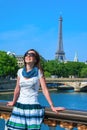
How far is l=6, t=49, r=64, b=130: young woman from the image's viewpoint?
4.19 metres

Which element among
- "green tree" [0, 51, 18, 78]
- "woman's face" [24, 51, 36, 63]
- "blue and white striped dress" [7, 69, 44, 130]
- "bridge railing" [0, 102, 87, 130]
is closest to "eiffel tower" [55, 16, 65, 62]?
"green tree" [0, 51, 18, 78]

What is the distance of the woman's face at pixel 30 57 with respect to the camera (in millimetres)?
4483

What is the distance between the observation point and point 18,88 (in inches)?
176

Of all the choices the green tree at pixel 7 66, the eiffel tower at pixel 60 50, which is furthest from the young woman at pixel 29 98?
the eiffel tower at pixel 60 50

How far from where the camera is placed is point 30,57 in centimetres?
450

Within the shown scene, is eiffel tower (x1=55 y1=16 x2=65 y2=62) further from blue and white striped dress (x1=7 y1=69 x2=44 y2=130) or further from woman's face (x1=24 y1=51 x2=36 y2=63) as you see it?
blue and white striped dress (x1=7 y1=69 x2=44 y2=130)

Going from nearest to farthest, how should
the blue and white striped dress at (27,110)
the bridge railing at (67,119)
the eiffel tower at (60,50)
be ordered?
the bridge railing at (67,119), the blue and white striped dress at (27,110), the eiffel tower at (60,50)

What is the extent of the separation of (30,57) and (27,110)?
1.82 feet

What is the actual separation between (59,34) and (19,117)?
393ft

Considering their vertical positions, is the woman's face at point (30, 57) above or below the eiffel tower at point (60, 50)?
below

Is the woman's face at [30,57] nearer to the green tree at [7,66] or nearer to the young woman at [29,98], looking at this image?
the young woman at [29,98]

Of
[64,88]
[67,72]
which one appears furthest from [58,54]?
[64,88]

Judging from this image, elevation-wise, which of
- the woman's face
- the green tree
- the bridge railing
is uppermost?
the green tree

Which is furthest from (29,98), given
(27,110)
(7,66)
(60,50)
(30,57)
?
(60,50)
